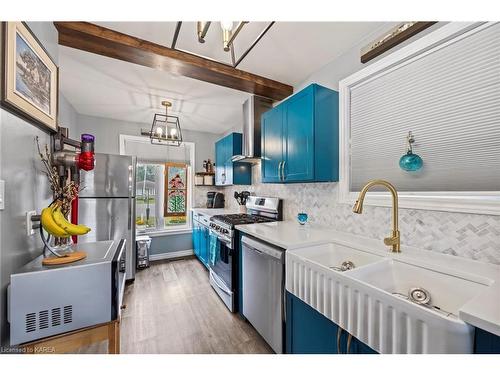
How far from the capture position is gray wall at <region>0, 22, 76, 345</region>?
2.72ft

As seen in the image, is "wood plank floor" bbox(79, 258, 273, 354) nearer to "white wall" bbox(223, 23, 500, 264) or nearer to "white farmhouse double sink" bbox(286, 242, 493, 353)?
"white farmhouse double sink" bbox(286, 242, 493, 353)

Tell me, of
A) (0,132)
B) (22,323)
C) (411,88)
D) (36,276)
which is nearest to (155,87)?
(0,132)

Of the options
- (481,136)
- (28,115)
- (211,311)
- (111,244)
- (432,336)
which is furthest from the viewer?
(211,311)

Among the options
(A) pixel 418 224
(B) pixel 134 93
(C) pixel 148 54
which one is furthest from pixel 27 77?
(A) pixel 418 224

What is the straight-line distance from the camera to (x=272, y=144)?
224 cm

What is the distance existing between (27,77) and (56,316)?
110 cm

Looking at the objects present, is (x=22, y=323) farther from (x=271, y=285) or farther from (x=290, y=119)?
(x=290, y=119)

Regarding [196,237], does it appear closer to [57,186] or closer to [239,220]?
[239,220]

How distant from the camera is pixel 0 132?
79 cm

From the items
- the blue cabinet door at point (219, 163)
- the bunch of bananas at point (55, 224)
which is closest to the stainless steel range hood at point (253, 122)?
the blue cabinet door at point (219, 163)

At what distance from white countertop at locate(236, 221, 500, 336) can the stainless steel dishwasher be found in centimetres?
10

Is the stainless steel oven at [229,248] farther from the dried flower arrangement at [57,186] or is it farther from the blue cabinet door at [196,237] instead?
the dried flower arrangement at [57,186]

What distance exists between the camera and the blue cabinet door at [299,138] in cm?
173
